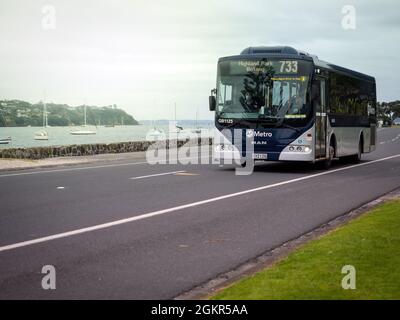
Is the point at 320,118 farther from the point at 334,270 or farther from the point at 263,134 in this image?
the point at 334,270

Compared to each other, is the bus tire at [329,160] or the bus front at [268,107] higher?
the bus front at [268,107]

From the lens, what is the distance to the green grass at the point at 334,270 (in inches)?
243

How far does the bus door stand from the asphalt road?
4.33ft

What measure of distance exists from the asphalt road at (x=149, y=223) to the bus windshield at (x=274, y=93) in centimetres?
190

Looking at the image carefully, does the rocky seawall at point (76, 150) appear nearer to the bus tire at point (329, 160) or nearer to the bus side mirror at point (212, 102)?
the bus side mirror at point (212, 102)

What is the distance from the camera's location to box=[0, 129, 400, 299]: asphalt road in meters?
6.98

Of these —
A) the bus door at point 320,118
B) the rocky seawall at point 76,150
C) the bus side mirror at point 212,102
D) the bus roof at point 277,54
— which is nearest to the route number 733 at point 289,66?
the bus roof at point 277,54

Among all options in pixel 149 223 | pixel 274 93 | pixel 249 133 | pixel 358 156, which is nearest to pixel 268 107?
pixel 274 93

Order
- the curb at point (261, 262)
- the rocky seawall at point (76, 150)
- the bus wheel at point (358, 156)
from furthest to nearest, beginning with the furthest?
the rocky seawall at point (76, 150), the bus wheel at point (358, 156), the curb at point (261, 262)

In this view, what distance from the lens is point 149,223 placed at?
10.4 m

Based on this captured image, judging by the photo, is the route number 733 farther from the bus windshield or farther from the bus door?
the bus door

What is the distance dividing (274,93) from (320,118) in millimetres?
1936

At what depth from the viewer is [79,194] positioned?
14328 mm
